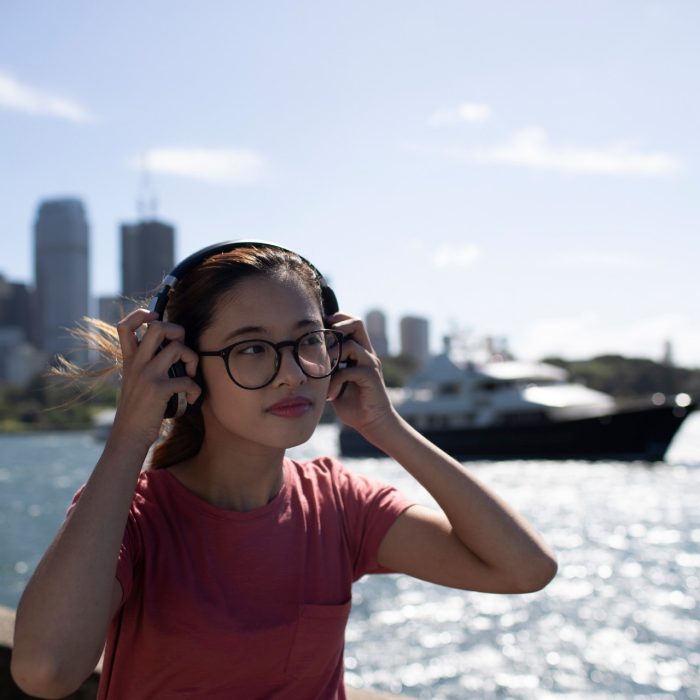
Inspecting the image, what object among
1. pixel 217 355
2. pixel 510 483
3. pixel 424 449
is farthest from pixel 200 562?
pixel 510 483

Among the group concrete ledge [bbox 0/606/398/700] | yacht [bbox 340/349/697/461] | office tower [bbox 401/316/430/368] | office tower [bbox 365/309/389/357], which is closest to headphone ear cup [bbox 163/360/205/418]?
concrete ledge [bbox 0/606/398/700]

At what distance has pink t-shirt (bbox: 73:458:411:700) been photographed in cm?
142

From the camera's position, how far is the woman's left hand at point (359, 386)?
1743 millimetres

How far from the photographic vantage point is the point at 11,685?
2.74 metres

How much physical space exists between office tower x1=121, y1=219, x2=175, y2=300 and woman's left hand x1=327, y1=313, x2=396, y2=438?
A: 60611mm

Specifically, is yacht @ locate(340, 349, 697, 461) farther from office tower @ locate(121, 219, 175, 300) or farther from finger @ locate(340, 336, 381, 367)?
finger @ locate(340, 336, 381, 367)

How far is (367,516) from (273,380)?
1.31 ft

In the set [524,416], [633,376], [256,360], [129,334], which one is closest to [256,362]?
[256,360]

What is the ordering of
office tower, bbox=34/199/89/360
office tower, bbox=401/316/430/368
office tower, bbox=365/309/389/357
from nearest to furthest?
office tower, bbox=365/309/389/357 → office tower, bbox=401/316/430/368 → office tower, bbox=34/199/89/360

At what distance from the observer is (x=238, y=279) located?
1568 millimetres

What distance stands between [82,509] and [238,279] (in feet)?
1.69

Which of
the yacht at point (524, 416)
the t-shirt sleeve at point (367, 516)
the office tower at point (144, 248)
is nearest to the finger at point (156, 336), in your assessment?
the t-shirt sleeve at point (367, 516)

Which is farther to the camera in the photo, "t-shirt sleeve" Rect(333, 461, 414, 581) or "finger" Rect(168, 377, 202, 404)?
"t-shirt sleeve" Rect(333, 461, 414, 581)

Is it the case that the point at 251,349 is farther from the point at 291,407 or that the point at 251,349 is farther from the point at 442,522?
the point at 442,522
